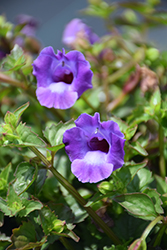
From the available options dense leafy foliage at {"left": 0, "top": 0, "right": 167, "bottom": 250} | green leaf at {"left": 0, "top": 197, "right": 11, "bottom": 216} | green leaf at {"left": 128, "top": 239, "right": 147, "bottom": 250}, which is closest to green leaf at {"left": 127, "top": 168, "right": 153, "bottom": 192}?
dense leafy foliage at {"left": 0, "top": 0, "right": 167, "bottom": 250}

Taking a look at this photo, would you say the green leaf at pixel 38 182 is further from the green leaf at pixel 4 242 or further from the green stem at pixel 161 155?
the green stem at pixel 161 155

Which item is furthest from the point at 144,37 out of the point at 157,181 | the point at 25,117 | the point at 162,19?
the point at 157,181

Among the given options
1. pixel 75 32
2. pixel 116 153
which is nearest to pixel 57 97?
pixel 116 153

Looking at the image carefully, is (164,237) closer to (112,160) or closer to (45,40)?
(112,160)

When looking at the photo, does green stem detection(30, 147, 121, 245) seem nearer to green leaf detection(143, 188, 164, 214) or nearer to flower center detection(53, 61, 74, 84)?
green leaf detection(143, 188, 164, 214)

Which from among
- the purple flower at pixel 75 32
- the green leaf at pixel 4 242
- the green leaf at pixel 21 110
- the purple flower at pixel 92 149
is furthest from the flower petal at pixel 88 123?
the purple flower at pixel 75 32

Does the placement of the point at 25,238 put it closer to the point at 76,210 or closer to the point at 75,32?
the point at 76,210
